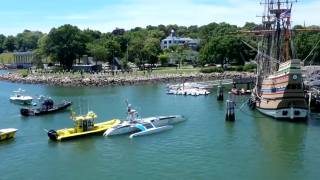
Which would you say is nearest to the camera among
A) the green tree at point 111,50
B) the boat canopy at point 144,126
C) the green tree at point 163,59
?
the boat canopy at point 144,126

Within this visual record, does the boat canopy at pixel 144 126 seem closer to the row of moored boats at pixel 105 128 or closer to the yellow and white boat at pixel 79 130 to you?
the row of moored boats at pixel 105 128

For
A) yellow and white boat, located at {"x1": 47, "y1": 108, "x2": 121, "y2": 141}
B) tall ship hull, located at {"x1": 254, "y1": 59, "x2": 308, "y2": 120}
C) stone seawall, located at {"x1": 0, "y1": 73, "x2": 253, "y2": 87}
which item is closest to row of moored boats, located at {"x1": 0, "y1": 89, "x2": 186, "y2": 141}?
yellow and white boat, located at {"x1": 47, "y1": 108, "x2": 121, "y2": 141}

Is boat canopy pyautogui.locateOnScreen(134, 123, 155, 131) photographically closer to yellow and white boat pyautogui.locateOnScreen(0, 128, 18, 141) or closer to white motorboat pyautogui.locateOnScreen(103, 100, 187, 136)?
white motorboat pyautogui.locateOnScreen(103, 100, 187, 136)

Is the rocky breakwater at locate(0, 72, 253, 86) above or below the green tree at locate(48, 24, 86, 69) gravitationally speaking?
below

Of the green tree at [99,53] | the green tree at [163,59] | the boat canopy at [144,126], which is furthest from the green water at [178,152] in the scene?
the green tree at [163,59]

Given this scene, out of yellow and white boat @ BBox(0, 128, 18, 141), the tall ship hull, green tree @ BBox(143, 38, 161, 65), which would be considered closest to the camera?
yellow and white boat @ BBox(0, 128, 18, 141)

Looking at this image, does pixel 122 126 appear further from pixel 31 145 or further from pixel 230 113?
pixel 230 113

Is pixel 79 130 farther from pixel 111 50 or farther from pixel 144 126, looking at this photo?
pixel 111 50
